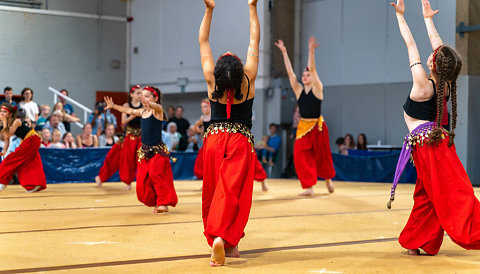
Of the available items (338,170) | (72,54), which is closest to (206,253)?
(338,170)

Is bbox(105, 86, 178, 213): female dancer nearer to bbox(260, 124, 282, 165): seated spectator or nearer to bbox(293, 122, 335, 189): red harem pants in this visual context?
bbox(293, 122, 335, 189): red harem pants

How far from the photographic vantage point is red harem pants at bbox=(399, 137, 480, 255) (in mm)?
3514

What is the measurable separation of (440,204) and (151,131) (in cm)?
359

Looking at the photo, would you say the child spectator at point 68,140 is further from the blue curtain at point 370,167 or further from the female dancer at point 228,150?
the female dancer at point 228,150

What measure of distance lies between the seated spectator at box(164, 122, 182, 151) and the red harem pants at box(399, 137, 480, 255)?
9.21 meters

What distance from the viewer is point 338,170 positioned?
1191 centimetres

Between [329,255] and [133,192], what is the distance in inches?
203

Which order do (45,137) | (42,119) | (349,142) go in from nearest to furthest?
(45,137) < (42,119) < (349,142)

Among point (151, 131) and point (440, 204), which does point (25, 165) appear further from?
point (440, 204)

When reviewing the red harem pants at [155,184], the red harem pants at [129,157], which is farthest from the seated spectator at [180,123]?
the red harem pants at [155,184]

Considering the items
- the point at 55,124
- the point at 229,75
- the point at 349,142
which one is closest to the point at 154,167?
the point at 229,75

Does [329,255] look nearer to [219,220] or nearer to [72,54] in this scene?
[219,220]

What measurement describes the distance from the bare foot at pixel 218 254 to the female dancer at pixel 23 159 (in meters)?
5.33

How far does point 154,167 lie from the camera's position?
624 cm
